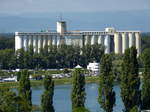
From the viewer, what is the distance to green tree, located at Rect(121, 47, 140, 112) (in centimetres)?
2434

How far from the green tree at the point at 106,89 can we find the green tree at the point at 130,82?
0.42 metres

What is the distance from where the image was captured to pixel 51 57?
57719 millimetres

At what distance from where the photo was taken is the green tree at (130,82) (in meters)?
24.3

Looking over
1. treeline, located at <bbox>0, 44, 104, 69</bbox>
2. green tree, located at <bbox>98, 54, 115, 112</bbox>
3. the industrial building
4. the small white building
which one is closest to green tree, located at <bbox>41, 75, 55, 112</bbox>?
green tree, located at <bbox>98, 54, 115, 112</bbox>

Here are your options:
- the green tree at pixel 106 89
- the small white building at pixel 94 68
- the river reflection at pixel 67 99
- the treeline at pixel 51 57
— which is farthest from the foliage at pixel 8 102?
the treeline at pixel 51 57

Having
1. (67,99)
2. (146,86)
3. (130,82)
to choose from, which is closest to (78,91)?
(130,82)

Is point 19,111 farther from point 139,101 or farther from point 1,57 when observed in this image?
point 1,57

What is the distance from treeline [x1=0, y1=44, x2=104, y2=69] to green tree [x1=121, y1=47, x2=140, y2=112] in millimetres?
31392

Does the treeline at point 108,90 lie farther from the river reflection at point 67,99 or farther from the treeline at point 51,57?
the treeline at point 51,57

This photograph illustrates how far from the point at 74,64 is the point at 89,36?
10808 mm

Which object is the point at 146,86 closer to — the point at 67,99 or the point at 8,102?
the point at 8,102

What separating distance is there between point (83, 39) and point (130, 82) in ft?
147

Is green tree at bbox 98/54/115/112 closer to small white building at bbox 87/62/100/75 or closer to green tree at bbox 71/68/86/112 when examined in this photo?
green tree at bbox 71/68/86/112

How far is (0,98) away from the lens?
62.6 feet
